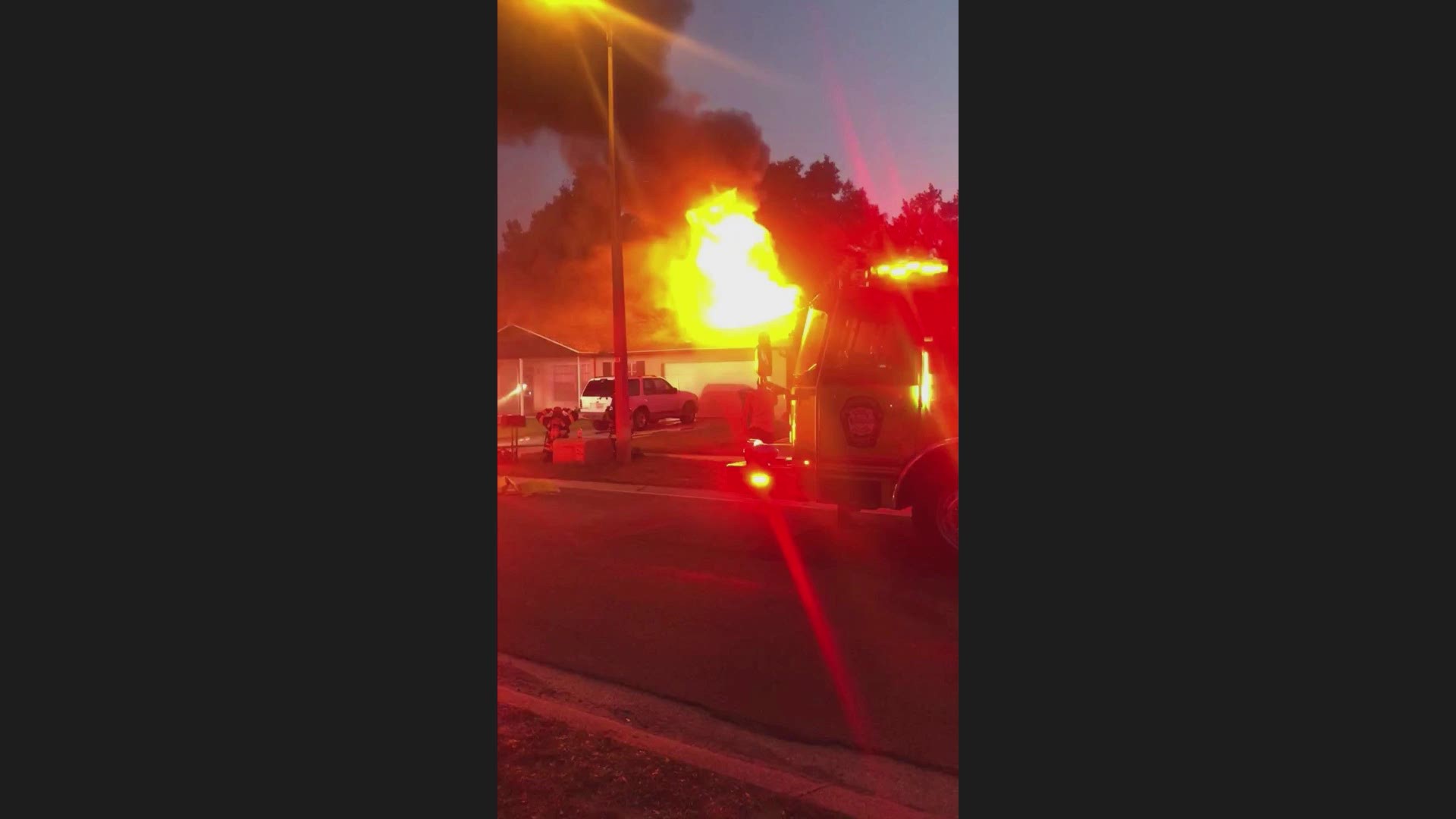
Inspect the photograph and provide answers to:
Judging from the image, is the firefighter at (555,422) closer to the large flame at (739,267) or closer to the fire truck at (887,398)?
the large flame at (739,267)

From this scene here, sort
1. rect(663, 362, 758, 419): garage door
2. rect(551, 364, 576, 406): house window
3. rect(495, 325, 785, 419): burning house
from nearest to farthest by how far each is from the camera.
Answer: rect(663, 362, 758, 419): garage door, rect(495, 325, 785, 419): burning house, rect(551, 364, 576, 406): house window

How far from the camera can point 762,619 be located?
5.83 m

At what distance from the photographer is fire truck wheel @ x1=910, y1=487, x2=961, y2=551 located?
23.4 ft

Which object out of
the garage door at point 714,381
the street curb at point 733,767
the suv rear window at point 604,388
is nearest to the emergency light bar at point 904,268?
the street curb at point 733,767

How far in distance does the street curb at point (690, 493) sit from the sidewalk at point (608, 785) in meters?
6.13

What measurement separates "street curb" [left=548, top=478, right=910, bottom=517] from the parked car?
10.5 meters

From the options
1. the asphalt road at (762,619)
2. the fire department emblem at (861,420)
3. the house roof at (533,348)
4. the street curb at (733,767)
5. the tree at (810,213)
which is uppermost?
the tree at (810,213)

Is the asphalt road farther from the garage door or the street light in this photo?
the garage door

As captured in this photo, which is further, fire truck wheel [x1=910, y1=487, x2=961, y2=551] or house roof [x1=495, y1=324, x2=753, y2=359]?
house roof [x1=495, y1=324, x2=753, y2=359]

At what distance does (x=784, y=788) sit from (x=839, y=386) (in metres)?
4.48

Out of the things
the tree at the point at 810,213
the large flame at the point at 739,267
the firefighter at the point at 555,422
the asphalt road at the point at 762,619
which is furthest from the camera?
the tree at the point at 810,213

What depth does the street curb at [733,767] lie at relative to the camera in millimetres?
3311

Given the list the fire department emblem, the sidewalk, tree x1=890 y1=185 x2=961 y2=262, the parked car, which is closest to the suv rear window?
the parked car

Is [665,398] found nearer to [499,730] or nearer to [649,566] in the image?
[649,566]
